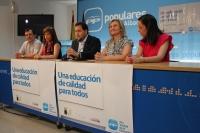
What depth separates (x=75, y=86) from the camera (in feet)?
6.72

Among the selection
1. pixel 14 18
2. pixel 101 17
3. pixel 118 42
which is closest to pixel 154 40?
pixel 118 42

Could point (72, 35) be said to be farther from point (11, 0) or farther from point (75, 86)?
point (75, 86)

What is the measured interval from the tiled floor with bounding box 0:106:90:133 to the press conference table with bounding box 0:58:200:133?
940 mm

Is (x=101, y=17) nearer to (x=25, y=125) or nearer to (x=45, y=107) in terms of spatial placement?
(x=45, y=107)

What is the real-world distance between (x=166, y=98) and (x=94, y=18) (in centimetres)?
452

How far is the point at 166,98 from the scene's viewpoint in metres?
1.50

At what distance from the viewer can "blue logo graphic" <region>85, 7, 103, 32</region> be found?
18.2 feet

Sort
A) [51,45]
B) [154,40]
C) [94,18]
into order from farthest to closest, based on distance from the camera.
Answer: [94,18], [51,45], [154,40]

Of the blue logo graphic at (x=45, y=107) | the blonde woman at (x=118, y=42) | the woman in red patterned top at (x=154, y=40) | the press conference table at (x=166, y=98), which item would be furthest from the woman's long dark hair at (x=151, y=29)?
the blue logo graphic at (x=45, y=107)

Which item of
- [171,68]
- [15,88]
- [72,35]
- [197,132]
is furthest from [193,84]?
[72,35]

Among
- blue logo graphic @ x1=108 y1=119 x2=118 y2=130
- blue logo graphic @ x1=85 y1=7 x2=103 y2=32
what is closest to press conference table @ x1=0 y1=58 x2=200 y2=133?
blue logo graphic @ x1=108 y1=119 x2=118 y2=130

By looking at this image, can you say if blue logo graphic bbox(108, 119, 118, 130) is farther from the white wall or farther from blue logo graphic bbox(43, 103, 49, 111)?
the white wall

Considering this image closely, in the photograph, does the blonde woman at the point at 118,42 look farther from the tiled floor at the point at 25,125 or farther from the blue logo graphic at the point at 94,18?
the blue logo graphic at the point at 94,18

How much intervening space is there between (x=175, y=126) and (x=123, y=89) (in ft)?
1.59
